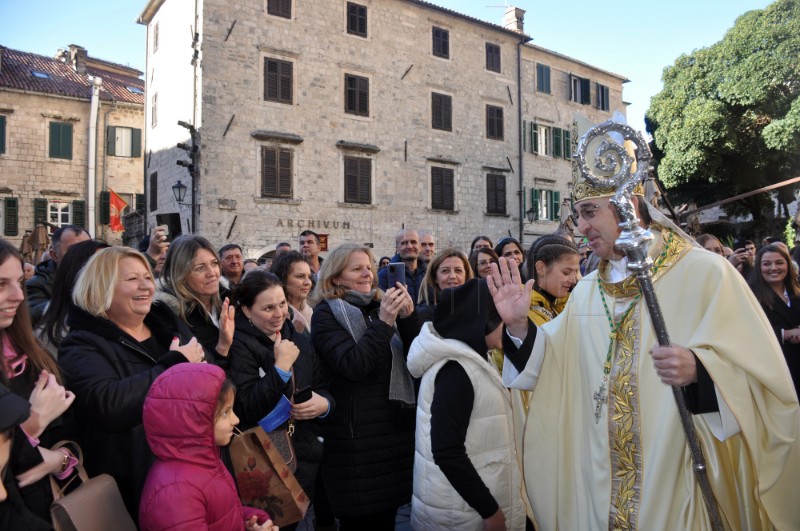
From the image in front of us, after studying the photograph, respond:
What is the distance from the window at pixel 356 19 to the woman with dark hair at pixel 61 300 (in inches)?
702

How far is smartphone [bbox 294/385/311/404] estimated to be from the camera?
3326mm

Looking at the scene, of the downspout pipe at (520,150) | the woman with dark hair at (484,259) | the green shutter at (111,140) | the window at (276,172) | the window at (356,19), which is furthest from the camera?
the green shutter at (111,140)

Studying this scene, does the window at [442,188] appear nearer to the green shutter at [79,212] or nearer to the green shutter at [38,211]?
the green shutter at [79,212]

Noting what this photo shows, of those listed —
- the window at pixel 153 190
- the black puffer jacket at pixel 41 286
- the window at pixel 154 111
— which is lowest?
the black puffer jacket at pixel 41 286

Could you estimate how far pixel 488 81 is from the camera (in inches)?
917

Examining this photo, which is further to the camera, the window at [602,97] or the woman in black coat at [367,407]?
the window at [602,97]

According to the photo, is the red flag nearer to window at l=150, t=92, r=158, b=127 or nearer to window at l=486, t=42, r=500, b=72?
window at l=150, t=92, r=158, b=127

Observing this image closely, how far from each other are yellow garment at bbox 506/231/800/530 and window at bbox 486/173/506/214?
20.3 metres

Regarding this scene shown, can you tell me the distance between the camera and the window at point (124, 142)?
2462 cm

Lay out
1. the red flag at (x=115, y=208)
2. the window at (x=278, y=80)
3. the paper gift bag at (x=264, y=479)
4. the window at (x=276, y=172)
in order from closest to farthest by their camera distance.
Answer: the paper gift bag at (x=264, y=479) < the window at (x=276, y=172) < the window at (x=278, y=80) < the red flag at (x=115, y=208)

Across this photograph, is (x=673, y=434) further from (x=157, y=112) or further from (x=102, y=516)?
(x=157, y=112)

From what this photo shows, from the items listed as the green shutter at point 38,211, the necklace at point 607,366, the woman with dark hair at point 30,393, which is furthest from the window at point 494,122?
the woman with dark hair at point 30,393

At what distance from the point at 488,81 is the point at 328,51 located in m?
6.83

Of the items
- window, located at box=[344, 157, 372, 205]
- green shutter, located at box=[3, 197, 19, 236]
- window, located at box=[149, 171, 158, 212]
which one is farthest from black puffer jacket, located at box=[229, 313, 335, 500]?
green shutter, located at box=[3, 197, 19, 236]
